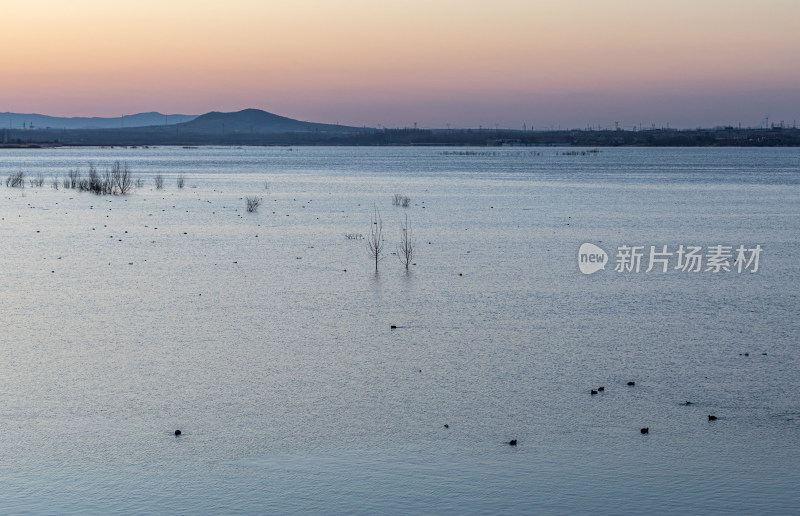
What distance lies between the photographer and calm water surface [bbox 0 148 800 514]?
766cm

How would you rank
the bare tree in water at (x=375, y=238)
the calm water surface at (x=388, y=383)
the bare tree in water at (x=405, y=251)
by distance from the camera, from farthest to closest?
the bare tree in water at (x=375, y=238), the bare tree in water at (x=405, y=251), the calm water surface at (x=388, y=383)

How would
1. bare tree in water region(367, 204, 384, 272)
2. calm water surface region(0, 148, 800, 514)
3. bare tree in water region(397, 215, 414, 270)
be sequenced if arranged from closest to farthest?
calm water surface region(0, 148, 800, 514) < bare tree in water region(397, 215, 414, 270) < bare tree in water region(367, 204, 384, 272)

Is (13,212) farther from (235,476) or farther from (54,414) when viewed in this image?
(235,476)

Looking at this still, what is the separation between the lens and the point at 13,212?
108 ft

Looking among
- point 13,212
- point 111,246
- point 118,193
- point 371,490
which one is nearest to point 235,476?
point 371,490

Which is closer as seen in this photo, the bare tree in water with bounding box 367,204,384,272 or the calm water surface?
the calm water surface

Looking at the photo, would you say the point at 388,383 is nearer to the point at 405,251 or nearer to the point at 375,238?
the point at 405,251

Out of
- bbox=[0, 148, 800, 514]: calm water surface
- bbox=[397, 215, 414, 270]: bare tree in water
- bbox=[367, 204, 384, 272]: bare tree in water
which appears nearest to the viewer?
bbox=[0, 148, 800, 514]: calm water surface

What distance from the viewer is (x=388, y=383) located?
1062 cm

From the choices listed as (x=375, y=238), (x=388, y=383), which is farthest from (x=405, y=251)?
(x=388, y=383)

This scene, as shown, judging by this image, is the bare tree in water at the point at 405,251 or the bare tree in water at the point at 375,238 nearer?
the bare tree in water at the point at 405,251

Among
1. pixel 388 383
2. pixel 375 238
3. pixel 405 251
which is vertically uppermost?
pixel 375 238

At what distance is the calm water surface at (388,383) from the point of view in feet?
25.1

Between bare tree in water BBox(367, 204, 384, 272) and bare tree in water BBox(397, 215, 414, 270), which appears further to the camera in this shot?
bare tree in water BBox(367, 204, 384, 272)
